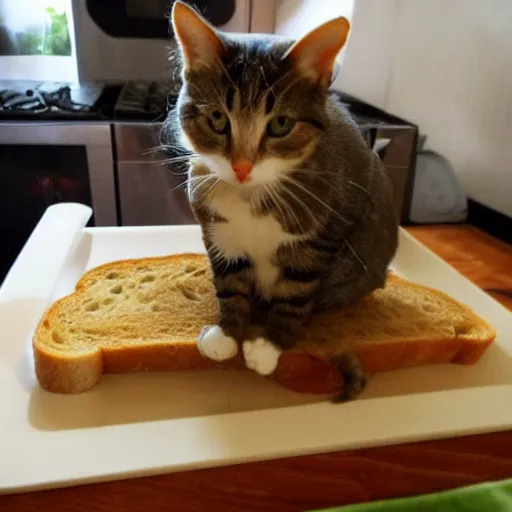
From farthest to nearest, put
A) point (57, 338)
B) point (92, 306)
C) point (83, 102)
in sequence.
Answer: point (83, 102) < point (92, 306) < point (57, 338)

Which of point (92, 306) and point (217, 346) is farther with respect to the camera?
point (92, 306)

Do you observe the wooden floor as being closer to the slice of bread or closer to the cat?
the slice of bread

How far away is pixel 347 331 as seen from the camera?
2.73ft

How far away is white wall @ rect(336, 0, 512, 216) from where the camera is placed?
4.75 ft

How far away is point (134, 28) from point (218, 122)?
120cm

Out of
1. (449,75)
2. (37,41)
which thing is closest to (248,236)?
(449,75)

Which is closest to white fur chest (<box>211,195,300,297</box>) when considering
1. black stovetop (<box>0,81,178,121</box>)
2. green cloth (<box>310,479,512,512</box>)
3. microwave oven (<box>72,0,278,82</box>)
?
green cloth (<box>310,479,512,512</box>)

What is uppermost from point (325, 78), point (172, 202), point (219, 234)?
point (325, 78)

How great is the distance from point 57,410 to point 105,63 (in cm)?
136

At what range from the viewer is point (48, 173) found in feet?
4.93

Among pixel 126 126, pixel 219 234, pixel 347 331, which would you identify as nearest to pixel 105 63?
pixel 126 126

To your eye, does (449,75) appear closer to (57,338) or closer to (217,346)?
(217,346)

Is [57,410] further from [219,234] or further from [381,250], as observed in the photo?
[381,250]

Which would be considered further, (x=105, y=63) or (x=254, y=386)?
(x=105, y=63)
